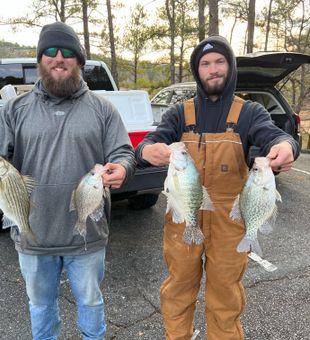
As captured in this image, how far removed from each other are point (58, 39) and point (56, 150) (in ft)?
2.18

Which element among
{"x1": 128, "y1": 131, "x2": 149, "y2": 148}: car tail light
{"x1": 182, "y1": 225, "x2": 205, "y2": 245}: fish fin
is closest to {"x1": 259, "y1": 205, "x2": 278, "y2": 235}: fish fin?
{"x1": 182, "y1": 225, "x2": 205, "y2": 245}: fish fin

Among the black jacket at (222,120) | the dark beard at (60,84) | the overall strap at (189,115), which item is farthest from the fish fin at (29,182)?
the overall strap at (189,115)

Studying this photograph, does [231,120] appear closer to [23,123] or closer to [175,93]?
[23,123]

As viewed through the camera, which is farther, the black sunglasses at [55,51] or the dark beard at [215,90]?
the dark beard at [215,90]

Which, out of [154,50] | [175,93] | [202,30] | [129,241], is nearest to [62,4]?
[154,50]

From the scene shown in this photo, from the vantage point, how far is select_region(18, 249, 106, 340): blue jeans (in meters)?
2.30

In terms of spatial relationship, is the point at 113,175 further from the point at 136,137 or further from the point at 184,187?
the point at 136,137

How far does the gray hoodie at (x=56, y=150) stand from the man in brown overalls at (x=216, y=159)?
Result: 0.88 feet

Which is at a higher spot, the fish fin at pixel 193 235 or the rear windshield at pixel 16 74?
the rear windshield at pixel 16 74

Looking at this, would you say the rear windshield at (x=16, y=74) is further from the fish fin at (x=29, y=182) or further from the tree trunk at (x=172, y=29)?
the tree trunk at (x=172, y=29)

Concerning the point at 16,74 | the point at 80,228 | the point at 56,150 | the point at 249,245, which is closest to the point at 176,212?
the point at 249,245

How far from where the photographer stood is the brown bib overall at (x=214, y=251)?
2.28m

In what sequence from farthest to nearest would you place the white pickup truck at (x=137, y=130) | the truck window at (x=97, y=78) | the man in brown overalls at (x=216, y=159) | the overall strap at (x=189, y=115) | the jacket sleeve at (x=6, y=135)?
1. the truck window at (x=97, y=78)
2. the white pickup truck at (x=137, y=130)
3. the overall strap at (x=189, y=115)
4. the man in brown overalls at (x=216, y=159)
5. the jacket sleeve at (x=6, y=135)

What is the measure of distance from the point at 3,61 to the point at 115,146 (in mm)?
4455
